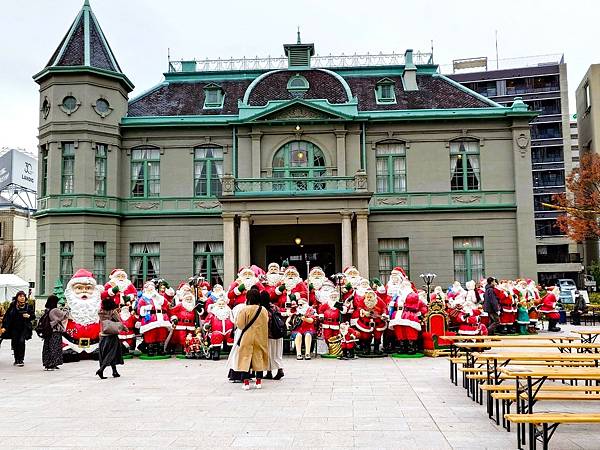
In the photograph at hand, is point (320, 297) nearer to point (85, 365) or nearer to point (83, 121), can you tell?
point (85, 365)

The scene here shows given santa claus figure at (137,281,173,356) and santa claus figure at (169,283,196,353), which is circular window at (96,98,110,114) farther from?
santa claus figure at (169,283,196,353)

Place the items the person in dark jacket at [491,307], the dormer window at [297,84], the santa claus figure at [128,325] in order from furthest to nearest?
the dormer window at [297,84] → the person in dark jacket at [491,307] → the santa claus figure at [128,325]

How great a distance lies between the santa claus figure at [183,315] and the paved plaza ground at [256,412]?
10.1ft

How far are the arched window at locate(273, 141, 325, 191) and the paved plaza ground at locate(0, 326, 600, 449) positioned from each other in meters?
14.9

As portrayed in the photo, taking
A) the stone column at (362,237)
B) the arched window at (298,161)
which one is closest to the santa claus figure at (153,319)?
the stone column at (362,237)

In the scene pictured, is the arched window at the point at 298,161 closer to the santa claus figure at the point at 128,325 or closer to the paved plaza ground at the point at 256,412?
the santa claus figure at the point at 128,325

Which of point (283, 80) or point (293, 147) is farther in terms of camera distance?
point (283, 80)

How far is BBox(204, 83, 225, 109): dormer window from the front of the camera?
3007 cm

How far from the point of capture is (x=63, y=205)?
87.7ft

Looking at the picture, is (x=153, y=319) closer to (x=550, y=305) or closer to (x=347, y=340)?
(x=347, y=340)

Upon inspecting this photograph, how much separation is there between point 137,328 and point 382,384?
847 cm

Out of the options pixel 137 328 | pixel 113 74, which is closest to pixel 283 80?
pixel 113 74

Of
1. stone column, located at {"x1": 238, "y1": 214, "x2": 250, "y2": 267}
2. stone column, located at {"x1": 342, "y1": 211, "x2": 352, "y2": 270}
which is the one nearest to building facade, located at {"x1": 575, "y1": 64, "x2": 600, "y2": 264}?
stone column, located at {"x1": 342, "y1": 211, "x2": 352, "y2": 270}

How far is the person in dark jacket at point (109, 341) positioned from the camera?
498 inches
